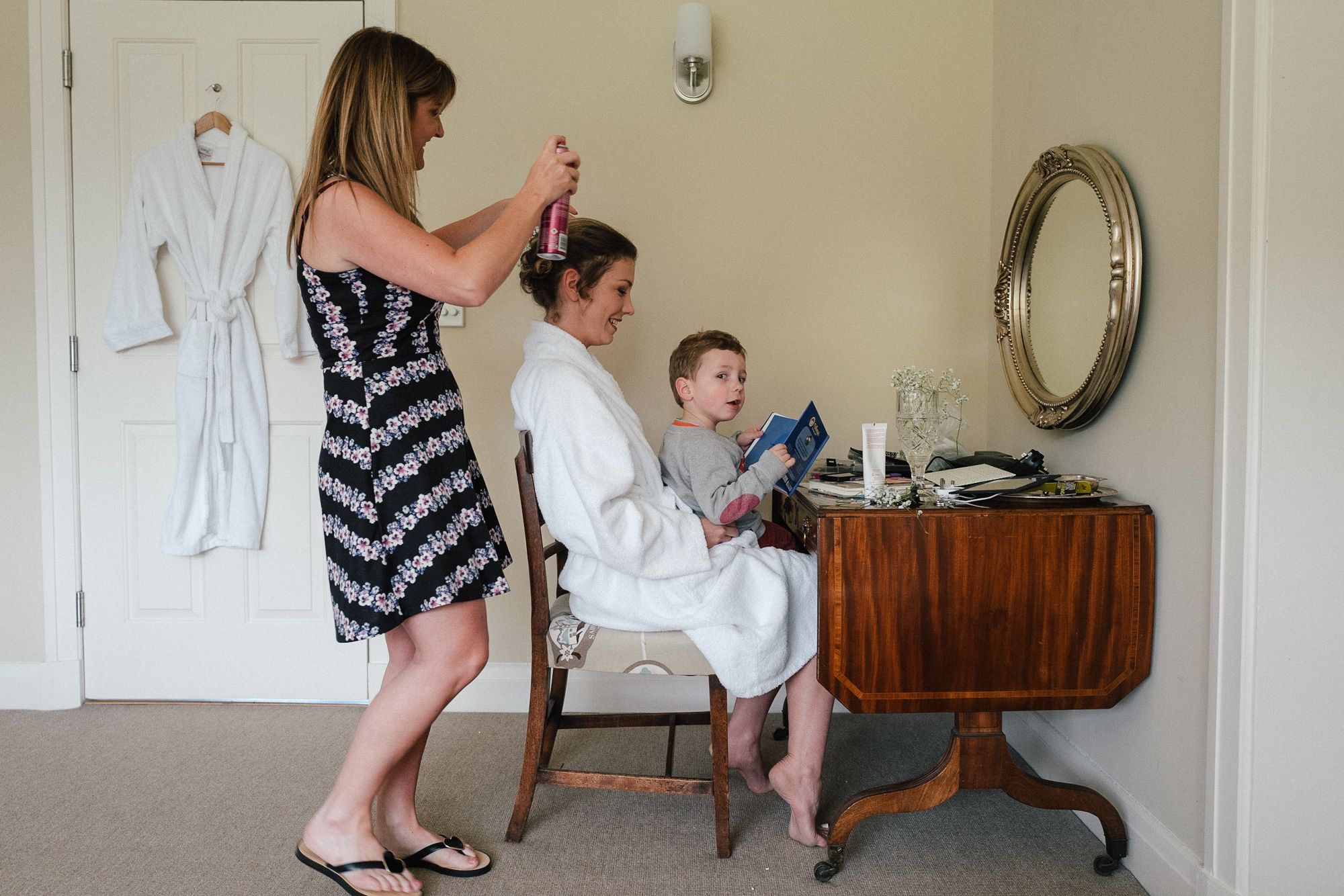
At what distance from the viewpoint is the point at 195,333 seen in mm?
2736

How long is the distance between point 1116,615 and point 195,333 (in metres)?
2.62

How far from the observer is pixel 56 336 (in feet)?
9.16

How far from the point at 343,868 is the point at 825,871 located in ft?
3.04

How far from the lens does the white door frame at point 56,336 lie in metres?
2.74

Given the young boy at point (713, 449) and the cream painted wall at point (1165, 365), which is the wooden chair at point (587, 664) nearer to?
the young boy at point (713, 449)

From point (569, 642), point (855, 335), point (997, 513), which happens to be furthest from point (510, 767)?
point (855, 335)

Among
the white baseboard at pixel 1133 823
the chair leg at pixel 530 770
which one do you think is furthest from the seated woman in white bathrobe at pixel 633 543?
the white baseboard at pixel 1133 823

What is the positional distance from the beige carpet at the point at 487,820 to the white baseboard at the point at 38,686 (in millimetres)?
115

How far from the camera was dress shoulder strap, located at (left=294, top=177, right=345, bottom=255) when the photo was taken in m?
1.58

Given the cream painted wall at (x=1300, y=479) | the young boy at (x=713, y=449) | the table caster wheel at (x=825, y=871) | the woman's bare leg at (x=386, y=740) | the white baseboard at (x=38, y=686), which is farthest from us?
the white baseboard at (x=38, y=686)

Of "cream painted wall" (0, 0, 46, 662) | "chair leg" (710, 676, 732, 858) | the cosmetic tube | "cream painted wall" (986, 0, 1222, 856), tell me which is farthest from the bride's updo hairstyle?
"cream painted wall" (0, 0, 46, 662)

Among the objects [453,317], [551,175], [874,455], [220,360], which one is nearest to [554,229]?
[551,175]

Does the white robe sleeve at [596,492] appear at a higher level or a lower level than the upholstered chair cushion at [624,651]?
higher

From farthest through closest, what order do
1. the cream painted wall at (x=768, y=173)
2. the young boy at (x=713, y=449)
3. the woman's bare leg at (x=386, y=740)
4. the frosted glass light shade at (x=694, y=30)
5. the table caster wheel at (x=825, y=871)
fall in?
1. the cream painted wall at (x=768, y=173)
2. the frosted glass light shade at (x=694, y=30)
3. the young boy at (x=713, y=449)
4. the table caster wheel at (x=825, y=871)
5. the woman's bare leg at (x=386, y=740)
